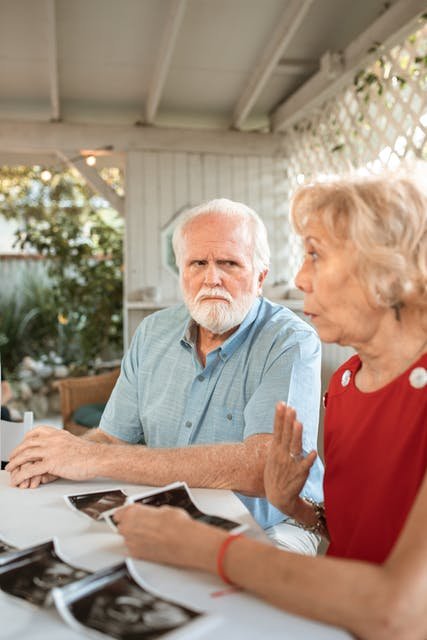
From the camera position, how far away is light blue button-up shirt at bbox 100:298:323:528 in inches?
66.3

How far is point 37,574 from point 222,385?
929 mm

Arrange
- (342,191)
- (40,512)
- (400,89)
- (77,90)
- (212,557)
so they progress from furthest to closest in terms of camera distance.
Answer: (77,90)
(400,89)
(40,512)
(342,191)
(212,557)

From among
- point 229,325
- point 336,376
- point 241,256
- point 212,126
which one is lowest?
point 336,376

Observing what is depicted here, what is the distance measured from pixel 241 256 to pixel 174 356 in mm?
362

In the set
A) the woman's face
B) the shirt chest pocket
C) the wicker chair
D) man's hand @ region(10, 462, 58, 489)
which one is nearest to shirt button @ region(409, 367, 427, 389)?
the woman's face

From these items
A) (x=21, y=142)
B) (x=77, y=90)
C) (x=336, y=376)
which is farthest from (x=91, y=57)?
(x=336, y=376)

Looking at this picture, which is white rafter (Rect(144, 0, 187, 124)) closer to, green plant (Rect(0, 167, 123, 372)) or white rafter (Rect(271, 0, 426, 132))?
white rafter (Rect(271, 0, 426, 132))

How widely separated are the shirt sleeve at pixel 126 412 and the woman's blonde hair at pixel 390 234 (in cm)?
108

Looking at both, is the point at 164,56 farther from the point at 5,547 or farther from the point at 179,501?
the point at 5,547

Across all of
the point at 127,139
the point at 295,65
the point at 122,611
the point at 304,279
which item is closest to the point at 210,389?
the point at 304,279

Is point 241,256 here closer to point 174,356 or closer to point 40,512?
point 174,356

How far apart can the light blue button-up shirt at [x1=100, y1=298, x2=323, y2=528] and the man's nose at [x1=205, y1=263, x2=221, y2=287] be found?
0.14 metres

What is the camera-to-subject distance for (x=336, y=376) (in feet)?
4.43

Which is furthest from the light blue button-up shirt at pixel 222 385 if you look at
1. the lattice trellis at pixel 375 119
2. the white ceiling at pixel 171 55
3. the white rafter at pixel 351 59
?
the white ceiling at pixel 171 55
